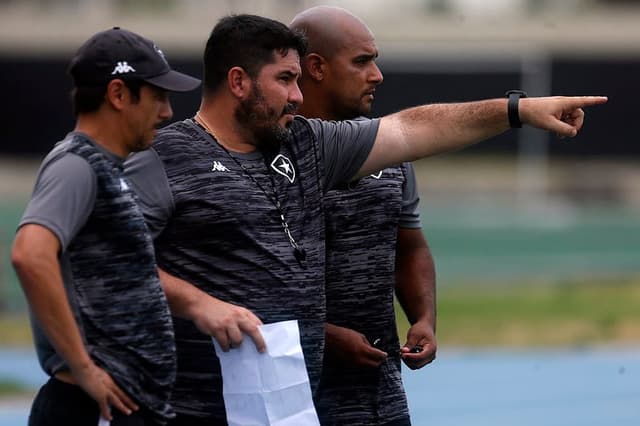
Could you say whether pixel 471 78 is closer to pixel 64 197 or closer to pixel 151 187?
pixel 151 187

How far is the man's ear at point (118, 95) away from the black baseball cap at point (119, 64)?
0.02m

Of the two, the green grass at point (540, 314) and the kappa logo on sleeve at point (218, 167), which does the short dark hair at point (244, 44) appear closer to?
the kappa logo on sleeve at point (218, 167)

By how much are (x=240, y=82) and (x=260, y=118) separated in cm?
14

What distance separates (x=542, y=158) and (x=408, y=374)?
17.8 m

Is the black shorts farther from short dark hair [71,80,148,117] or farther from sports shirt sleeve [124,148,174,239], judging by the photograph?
short dark hair [71,80,148,117]

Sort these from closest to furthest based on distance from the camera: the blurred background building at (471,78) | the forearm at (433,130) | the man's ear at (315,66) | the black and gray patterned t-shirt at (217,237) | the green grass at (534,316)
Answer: the black and gray patterned t-shirt at (217,237), the forearm at (433,130), the man's ear at (315,66), the green grass at (534,316), the blurred background building at (471,78)

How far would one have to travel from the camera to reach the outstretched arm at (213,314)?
15.5 feet

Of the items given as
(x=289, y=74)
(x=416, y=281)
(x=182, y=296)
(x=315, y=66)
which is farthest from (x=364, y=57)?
(x=182, y=296)

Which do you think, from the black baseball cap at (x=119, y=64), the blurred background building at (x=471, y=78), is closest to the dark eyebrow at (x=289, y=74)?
the black baseball cap at (x=119, y=64)

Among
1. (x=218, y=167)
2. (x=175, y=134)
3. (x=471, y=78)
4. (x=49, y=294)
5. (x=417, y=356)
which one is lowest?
(x=49, y=294)

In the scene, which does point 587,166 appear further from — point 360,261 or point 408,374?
point 360,261

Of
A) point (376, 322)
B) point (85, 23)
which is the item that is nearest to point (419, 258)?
point (376, 322)

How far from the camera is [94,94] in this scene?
175 inches

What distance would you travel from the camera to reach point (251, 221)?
496 cm
